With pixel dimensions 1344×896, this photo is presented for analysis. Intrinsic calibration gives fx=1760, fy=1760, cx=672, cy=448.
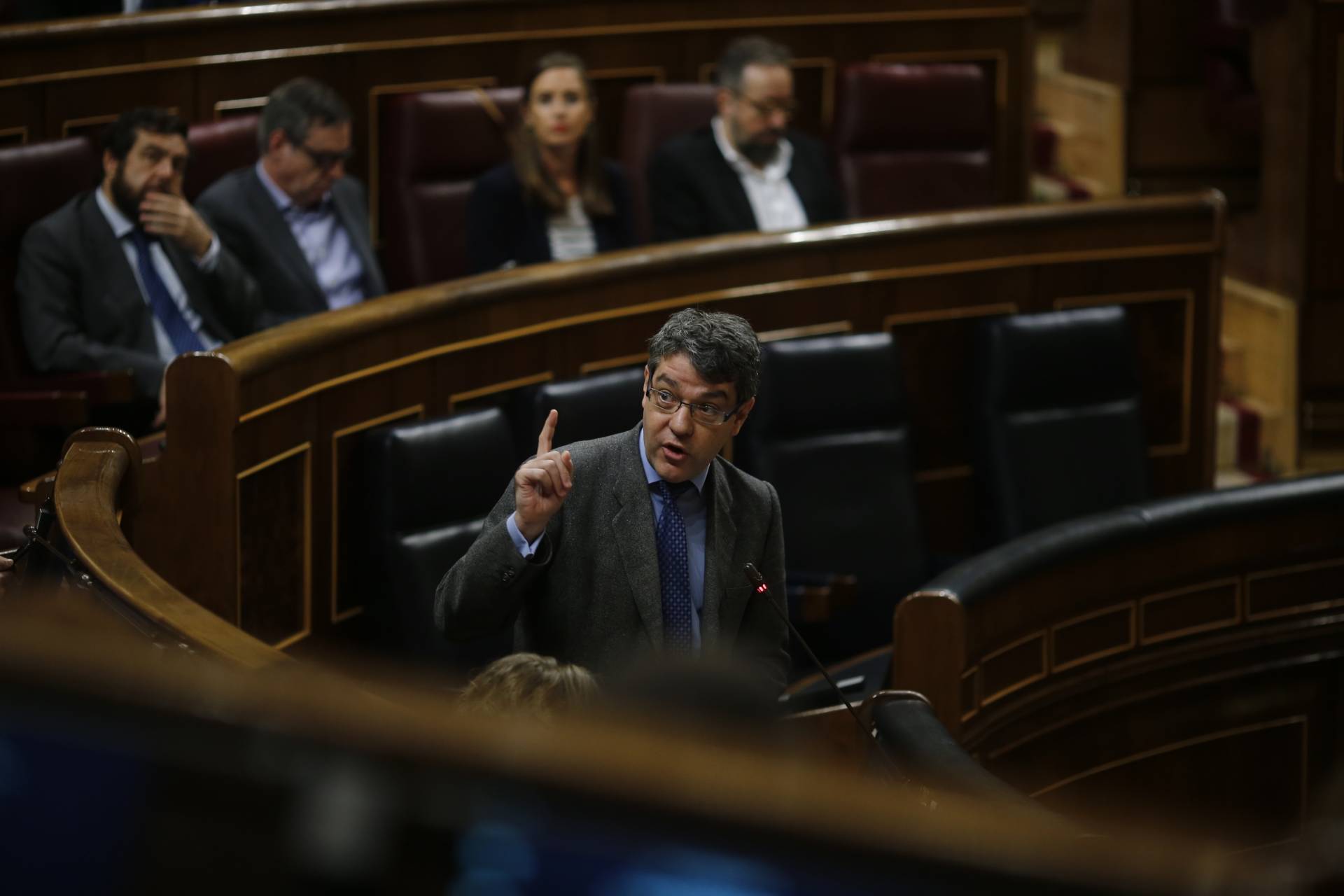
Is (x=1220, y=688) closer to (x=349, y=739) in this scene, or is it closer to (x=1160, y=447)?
(x=1160, y=447)

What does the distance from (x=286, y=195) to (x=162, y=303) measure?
0.15 metres

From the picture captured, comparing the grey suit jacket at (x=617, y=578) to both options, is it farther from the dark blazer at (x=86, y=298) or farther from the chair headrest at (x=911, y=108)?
the chair headrest at (x=911, y=108)

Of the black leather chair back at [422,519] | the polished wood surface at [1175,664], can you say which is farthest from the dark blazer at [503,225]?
the polished wood surface at [1175,664]

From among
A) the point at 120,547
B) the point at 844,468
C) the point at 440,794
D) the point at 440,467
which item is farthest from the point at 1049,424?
the point at 440,794

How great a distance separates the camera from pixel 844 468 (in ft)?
4.21

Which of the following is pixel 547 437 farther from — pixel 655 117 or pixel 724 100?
pixel 655 117

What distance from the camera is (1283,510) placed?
1.28 metres

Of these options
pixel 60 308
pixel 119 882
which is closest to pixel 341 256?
pixel 60 308

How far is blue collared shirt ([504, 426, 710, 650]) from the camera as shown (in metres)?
0.76

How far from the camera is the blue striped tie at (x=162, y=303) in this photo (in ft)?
3.79

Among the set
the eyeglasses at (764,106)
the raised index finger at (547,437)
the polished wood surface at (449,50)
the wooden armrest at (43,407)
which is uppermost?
the polished wood surface at (449,50)

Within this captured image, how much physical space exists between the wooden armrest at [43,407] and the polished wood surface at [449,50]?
32cm

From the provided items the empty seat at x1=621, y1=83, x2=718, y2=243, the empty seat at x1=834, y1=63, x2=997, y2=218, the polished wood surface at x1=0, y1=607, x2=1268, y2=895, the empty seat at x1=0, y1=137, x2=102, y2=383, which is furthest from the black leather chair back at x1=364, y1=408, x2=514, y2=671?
the polished wood surface at x1=0, y1=607, x2=1268, y2=895

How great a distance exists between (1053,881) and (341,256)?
122cm
